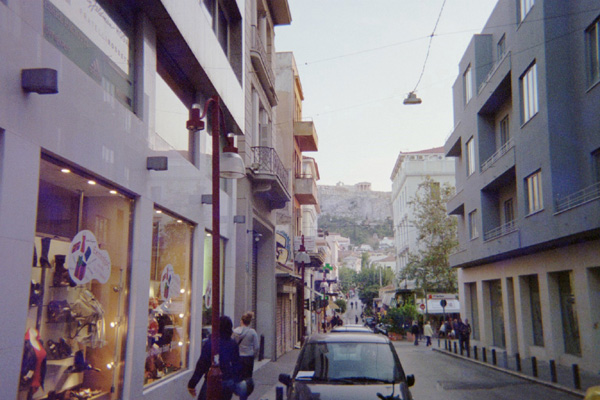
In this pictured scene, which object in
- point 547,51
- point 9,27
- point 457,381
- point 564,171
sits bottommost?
point 457,381

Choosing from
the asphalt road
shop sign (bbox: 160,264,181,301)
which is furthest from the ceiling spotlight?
shop sign (bbox: 160,264,181,301)

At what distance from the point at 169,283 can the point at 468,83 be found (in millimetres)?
25283

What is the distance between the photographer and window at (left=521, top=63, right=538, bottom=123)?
20.5 m

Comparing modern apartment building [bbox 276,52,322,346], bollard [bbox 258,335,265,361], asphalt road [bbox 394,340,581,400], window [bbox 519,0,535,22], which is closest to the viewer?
asphalt road [bbox 394,340,581,400]

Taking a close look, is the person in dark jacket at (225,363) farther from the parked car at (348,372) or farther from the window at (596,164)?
the window at (596,164)

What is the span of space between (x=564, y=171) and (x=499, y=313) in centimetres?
1448

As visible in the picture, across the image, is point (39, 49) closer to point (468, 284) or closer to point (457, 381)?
point (457, 381)

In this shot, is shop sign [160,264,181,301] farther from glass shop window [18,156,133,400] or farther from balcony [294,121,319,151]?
balcony [294,121,319,151]

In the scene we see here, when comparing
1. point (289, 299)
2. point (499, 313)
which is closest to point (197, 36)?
point (289, 299)

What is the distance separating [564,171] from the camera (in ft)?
62.1

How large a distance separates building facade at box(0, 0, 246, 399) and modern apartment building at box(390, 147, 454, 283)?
53.7 meters

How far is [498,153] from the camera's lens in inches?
1057

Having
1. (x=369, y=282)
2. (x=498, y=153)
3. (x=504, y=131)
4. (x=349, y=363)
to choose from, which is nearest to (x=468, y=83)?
(x=504, y=131)

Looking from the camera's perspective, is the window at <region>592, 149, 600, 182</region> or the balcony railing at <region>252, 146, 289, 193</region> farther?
the balcony railing at <region>252, 146, 289, 193</region>
